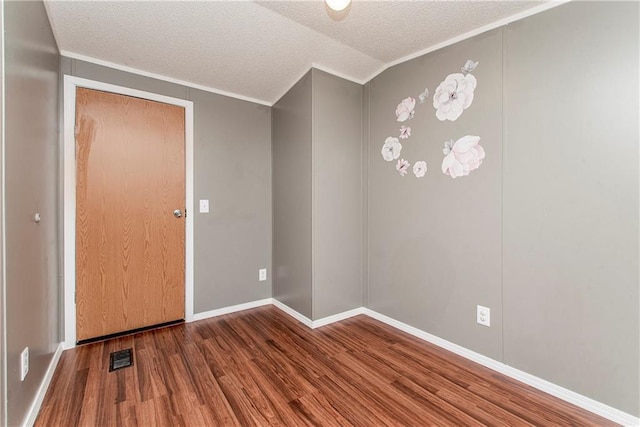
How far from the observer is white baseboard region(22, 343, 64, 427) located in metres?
1.36

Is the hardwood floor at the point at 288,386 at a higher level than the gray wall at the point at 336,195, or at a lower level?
lower

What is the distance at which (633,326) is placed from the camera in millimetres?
1366

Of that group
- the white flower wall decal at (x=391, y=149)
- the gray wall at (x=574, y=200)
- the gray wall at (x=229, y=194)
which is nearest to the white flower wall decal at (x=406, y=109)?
the white flower wall decal at (x=391, y=149)

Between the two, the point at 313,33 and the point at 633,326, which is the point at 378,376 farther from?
the point at 313,33

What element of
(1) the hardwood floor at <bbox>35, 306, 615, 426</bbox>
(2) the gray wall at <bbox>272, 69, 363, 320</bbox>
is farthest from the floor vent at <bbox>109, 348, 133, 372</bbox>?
(2) the gray wall at <bbox>272, 69, 363, 320</bbox>

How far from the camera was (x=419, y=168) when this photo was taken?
2254 mm

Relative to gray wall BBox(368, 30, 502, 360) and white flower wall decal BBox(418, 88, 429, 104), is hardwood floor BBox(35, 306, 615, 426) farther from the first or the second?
white flower wall decal BBox(418, 88, 429, 104)

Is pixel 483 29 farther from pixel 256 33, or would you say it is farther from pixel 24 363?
pixel 24 363

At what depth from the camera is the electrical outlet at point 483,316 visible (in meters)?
1.87

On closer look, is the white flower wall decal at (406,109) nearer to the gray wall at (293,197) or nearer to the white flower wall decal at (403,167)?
the white flower wall decal at (403,167)

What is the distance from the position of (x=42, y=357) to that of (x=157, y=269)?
948 mm

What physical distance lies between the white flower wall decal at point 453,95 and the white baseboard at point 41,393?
293cm

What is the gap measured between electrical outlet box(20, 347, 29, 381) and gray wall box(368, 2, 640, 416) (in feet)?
7.73

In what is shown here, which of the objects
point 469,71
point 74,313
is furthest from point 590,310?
point 74,313
